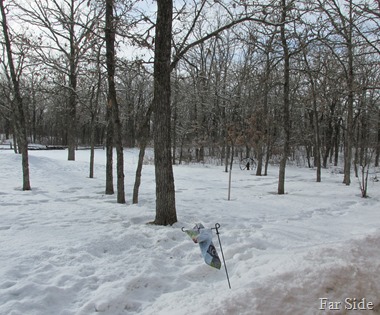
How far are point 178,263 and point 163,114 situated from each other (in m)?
2.64

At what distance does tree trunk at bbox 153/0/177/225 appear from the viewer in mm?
5337

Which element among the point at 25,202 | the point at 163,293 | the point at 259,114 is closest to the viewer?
the point at 163,293

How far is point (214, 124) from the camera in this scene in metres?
31.4

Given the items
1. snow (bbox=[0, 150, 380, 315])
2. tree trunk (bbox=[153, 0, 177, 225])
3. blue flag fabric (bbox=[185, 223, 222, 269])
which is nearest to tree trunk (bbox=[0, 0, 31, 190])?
snow (bbox=[0, 150, 380, 315])

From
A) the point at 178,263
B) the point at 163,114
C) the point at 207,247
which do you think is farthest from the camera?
the point at 163,114

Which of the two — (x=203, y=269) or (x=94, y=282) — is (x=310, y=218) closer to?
(x=203, y=269)

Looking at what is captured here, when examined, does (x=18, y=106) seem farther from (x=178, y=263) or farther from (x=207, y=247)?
(x=207, y=247)

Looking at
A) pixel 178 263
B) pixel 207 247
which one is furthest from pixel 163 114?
pixel 207 247

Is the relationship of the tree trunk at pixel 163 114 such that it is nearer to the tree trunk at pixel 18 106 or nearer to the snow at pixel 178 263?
the snow at pixel 178 263

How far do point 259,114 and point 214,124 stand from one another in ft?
30.6

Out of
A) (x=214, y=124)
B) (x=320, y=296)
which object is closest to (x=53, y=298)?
(x=320, y=296)

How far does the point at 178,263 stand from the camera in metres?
4.22

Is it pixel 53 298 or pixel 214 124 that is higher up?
pixel 214 124

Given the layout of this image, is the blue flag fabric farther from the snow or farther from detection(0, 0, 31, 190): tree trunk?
detection(0, 0, 31, 190): tree trunk
